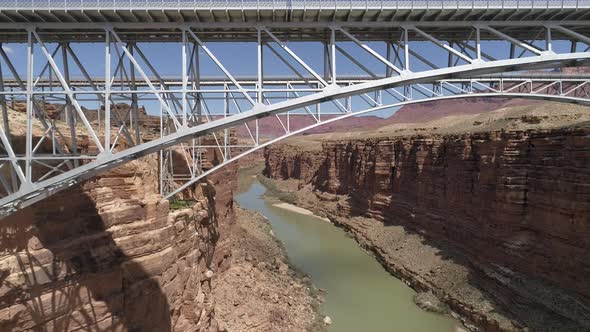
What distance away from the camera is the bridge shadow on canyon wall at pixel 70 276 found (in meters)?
6.32

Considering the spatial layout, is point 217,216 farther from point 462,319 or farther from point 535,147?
point 535,147

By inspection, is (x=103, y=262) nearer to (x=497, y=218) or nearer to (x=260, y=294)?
(x=260, y=294)

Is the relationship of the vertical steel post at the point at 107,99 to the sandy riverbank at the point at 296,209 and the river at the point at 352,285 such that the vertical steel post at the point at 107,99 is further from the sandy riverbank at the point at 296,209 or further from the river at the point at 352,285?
the sandy riverbank at the point at 296,209

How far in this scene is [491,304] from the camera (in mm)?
13766

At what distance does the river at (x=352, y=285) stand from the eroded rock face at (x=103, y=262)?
803 cm

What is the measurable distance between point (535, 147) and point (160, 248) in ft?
51.6

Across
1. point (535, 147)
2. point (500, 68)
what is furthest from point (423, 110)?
point (500, 68)

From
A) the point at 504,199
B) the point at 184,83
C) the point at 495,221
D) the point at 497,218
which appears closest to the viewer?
the point at 184,83

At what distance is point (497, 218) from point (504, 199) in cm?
101

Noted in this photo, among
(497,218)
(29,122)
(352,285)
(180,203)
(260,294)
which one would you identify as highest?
(29,122)

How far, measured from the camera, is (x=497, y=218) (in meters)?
16.6

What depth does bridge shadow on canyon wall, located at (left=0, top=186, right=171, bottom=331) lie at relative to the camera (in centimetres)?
632

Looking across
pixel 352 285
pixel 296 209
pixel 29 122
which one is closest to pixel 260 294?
pixel 352 285

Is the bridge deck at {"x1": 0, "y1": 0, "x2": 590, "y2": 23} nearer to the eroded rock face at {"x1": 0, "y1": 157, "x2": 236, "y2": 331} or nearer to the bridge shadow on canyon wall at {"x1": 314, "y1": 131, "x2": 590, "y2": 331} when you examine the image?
the eroded rock face at {"x1": 0, "y1": 157, "x2": 236, "y2": 331}
